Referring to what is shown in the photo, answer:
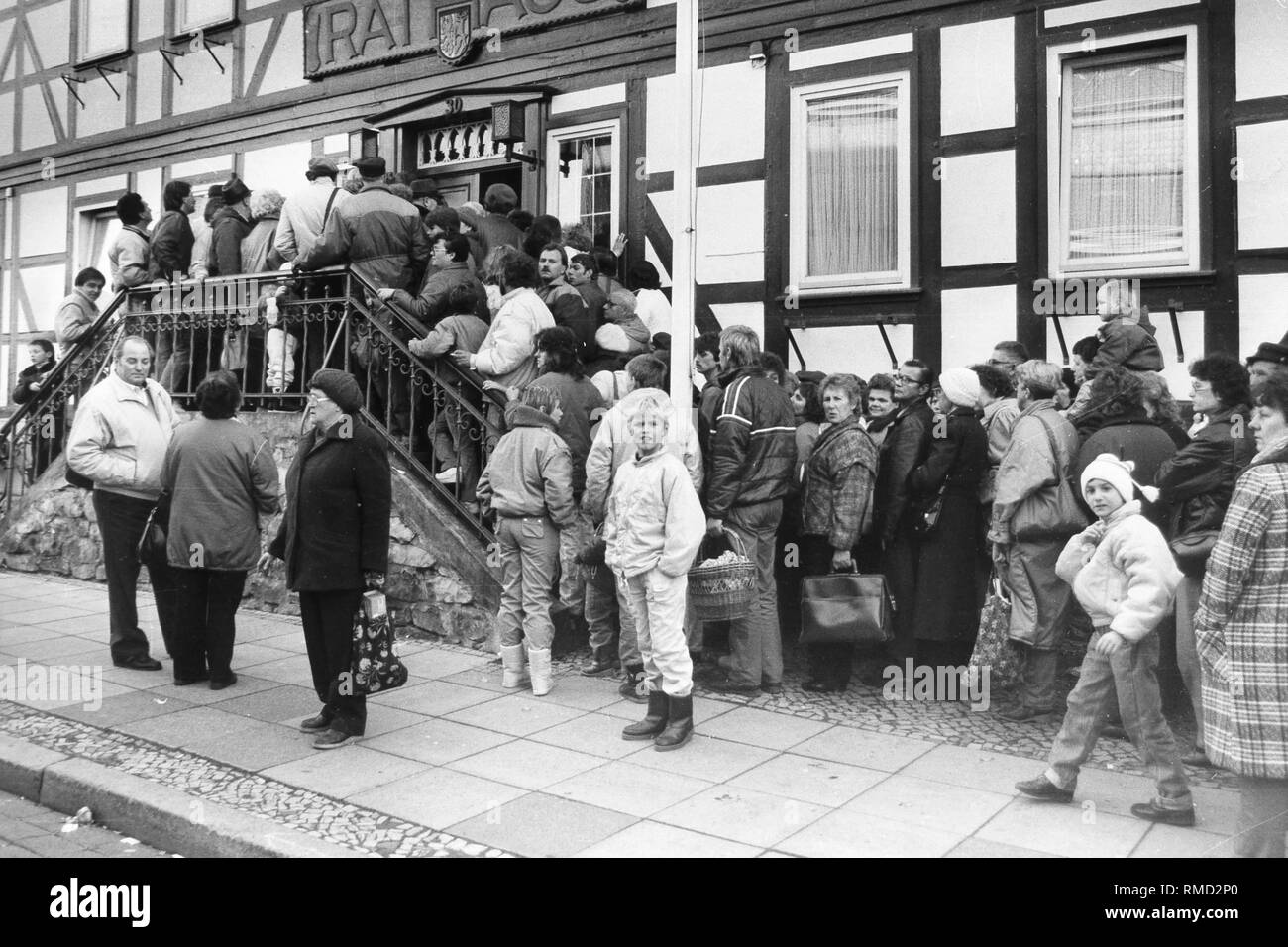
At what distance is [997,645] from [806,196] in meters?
4.90

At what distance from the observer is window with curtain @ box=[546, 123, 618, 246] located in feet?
36.0

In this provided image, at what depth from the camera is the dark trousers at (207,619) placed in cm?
698

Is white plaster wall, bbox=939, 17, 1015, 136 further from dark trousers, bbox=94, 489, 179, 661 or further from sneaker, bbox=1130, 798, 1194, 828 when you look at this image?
dark trousers, bbox=94, 489, 179, 661

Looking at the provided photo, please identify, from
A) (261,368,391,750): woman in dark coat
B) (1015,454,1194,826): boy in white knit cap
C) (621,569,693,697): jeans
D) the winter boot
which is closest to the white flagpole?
(621,569,693,697): jeans

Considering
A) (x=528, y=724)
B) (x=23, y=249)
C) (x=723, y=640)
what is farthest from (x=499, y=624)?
(x=23, y=249)

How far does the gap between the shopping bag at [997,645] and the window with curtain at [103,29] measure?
13.5m

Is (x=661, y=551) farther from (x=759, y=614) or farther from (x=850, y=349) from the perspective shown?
(x=850, y=349)

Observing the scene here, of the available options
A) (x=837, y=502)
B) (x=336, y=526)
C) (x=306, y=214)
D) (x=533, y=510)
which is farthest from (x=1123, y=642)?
(x=306, y=214)

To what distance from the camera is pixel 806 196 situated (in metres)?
9.86

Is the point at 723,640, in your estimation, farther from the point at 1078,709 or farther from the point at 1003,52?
the point at 1003,52

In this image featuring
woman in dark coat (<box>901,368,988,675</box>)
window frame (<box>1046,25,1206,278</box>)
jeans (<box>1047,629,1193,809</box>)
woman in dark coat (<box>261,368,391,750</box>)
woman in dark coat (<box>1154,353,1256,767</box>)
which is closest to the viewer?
jeans (<box>1047,629,1193,809</box>)

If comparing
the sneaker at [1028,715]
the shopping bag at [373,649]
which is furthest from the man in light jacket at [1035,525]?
the shopping bag at [373,649]

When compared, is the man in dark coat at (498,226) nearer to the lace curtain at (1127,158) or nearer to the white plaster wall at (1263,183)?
the lace curtain at (1127,158)

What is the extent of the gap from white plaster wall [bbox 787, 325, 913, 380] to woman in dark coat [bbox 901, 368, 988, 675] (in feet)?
8.72
